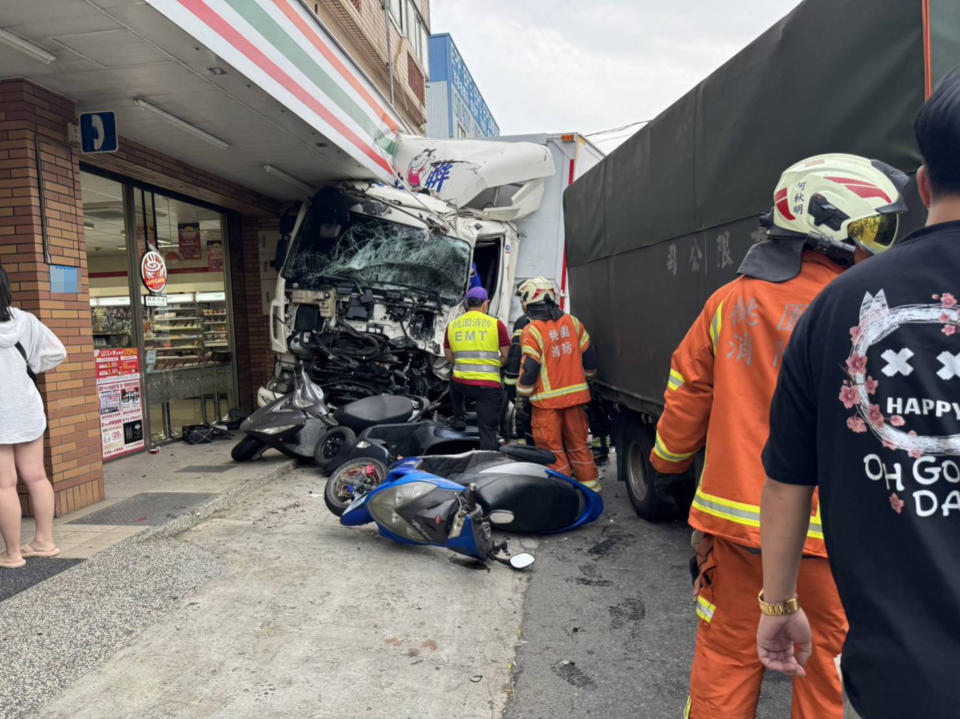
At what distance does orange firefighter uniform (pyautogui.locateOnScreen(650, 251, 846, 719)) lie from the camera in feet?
6.15

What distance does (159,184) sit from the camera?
7.23 m

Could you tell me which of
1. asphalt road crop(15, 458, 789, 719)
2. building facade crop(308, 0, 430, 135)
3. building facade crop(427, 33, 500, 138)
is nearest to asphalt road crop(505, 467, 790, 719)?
asphalt road crop(15, 458, 789, 719)

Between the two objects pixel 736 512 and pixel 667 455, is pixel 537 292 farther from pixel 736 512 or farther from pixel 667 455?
pixel 736 512

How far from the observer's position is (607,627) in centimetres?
348

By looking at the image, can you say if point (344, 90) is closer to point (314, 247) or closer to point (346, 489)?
point (314, 247)

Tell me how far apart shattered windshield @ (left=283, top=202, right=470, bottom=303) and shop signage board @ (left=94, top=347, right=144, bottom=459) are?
72.0 inches

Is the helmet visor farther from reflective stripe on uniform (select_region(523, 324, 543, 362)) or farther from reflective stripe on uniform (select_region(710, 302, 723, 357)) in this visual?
reflective stripe on uniform (select_region(523, 324, 543, 362))

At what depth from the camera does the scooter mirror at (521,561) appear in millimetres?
4105

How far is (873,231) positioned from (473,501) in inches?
110

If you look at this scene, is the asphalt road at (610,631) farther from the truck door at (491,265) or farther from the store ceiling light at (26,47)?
the truck door at (491,265)

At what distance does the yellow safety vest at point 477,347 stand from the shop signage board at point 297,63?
2110 mm

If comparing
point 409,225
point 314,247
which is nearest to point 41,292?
point 314,247

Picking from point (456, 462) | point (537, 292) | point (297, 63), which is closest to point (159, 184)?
point (297, 63)

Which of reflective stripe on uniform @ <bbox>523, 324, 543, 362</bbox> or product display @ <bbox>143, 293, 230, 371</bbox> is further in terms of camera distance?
product display @ <bbox>143, 293, 230, 371</bbox>
